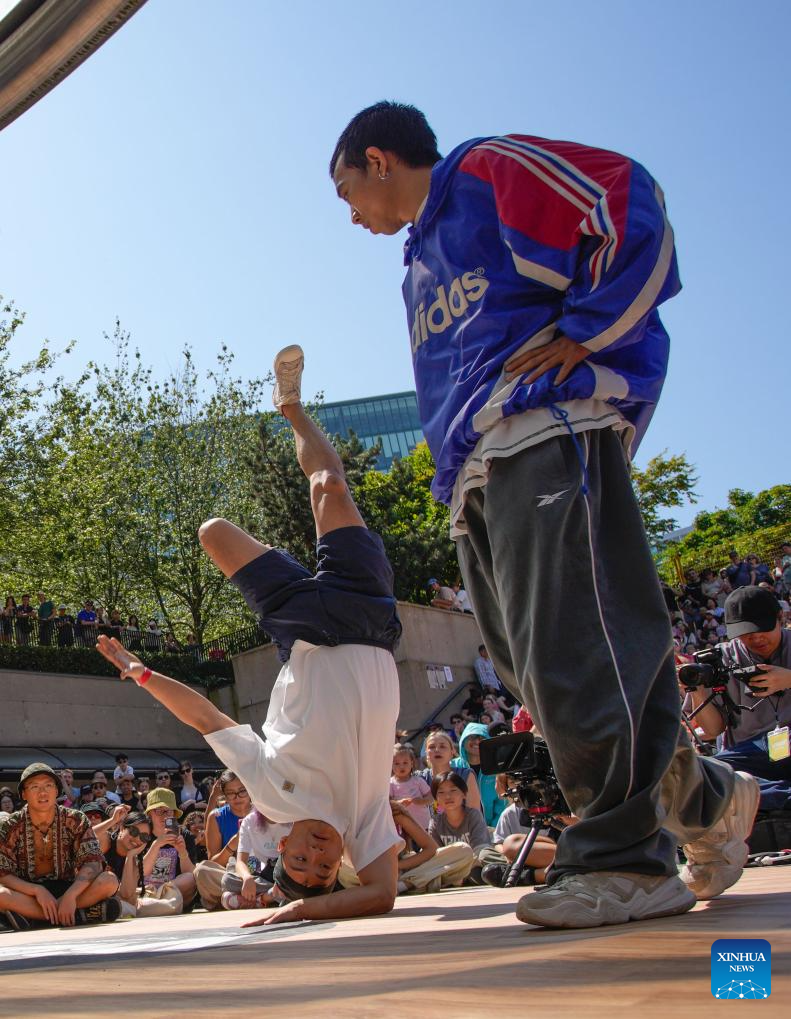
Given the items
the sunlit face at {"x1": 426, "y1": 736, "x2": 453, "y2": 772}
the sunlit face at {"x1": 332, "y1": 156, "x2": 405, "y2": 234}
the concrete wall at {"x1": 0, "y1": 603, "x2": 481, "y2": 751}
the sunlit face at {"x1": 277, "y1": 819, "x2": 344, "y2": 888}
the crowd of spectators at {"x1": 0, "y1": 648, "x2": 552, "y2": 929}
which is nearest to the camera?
the sunlit face at {"x1": 332, "y1": 156, "x2": 405, "y2": 234}

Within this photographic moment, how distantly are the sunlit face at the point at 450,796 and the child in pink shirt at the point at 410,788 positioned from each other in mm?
90

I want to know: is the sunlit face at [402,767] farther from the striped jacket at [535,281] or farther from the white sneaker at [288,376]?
the striped jacket at [535,281]

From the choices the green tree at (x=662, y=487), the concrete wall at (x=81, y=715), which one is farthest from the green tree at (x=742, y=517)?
the concrete wall at (x=81, y=715)

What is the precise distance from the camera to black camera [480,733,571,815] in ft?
9.76

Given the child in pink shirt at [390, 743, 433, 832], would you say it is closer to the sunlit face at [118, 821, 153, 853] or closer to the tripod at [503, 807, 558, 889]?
the tripod at [503, 807, 558, 889]

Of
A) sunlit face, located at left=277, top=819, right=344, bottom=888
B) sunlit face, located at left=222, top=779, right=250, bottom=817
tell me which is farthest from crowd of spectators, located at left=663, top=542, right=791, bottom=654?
sunlit face, located at left=277, top=819, right=344, bottom=888

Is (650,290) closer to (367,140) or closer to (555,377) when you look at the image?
(555,377)

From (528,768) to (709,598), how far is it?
65.5 feet

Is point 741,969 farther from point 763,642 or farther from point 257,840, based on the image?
point 257,840

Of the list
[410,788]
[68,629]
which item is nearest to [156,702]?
[68,629]

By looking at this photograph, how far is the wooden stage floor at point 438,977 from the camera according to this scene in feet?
2.74

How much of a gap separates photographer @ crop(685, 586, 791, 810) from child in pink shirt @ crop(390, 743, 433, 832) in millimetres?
2802

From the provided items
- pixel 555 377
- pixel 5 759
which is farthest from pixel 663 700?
pixel 5 759

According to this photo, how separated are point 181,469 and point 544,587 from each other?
28.2 m
